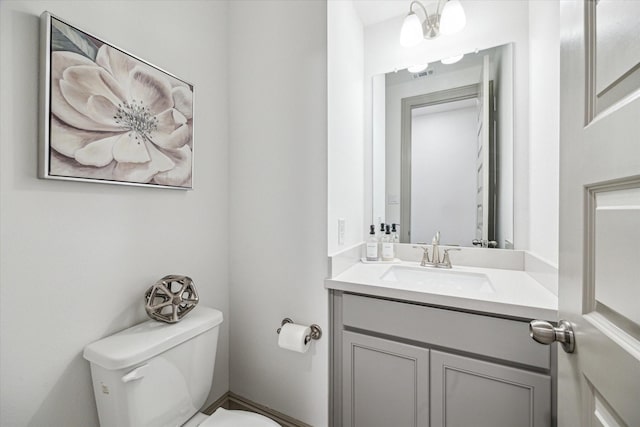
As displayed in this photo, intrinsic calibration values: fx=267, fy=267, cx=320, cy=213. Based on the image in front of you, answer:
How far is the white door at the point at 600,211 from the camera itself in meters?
0.38

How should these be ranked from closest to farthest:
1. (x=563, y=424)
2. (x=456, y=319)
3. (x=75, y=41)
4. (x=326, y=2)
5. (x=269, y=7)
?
(x=563, y=424), (x=75, y=41), (x=456, y=319), (x=326, y=2), (x=269, y=7)

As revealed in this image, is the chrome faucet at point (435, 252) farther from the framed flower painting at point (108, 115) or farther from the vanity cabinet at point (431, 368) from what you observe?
the framed flower painting at point (108, 115)

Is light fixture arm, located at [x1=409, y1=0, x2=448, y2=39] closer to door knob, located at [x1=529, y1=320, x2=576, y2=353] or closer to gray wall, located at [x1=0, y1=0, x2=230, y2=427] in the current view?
gray wall, located at [x1=0, y1=0, x2=230, y2=427]

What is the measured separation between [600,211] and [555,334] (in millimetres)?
288

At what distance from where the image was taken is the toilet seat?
3.21 feet

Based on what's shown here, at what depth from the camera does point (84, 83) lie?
2.81 feet

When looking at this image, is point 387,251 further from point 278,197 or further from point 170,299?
point 170,299

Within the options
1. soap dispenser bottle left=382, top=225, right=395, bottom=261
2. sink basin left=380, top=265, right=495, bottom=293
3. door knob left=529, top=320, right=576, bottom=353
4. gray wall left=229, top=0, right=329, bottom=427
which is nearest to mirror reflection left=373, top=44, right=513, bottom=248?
soap dispenser bottle left=382, top=225, right=395, bottom=261

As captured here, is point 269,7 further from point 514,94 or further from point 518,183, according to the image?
point 518,183

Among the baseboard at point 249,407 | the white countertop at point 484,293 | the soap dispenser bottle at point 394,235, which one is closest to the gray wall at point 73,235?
the baseboard at point 249,407

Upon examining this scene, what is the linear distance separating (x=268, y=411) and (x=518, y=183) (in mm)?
1730

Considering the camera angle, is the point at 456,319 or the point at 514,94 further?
the point at 514,94

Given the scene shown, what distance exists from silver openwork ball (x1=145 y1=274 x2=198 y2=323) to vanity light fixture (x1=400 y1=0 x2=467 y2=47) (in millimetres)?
Result: 1691

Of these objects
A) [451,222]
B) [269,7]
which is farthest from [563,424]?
[269,7]
